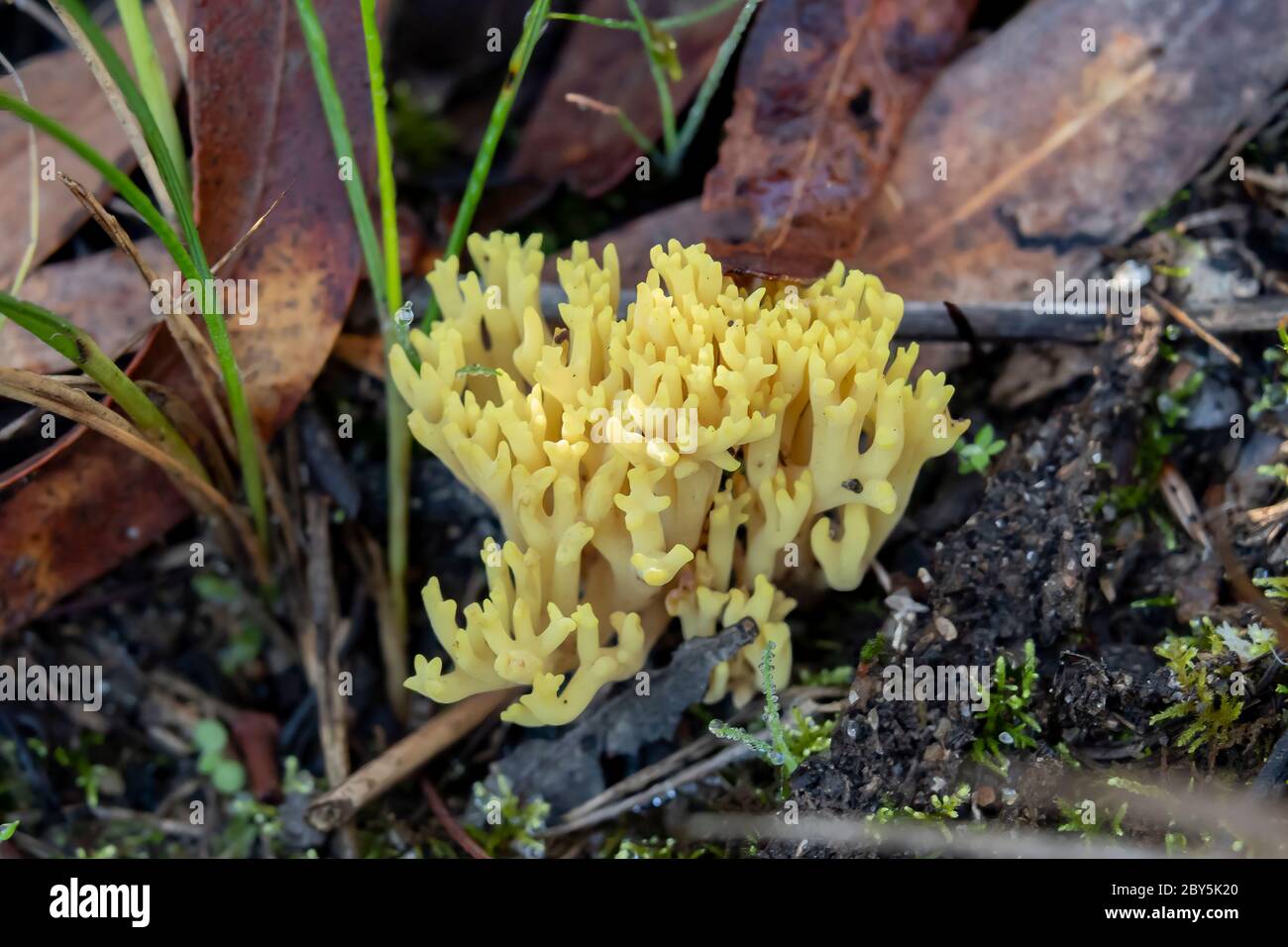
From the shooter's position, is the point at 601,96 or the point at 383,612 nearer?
the point at 383,612

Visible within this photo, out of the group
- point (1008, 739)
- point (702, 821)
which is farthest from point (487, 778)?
point (1008, 739)

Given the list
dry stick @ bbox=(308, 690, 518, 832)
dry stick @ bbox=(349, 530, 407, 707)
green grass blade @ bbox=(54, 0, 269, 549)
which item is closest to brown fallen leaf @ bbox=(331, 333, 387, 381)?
green grass blade @ bbox=(54, 0, 269, 549)

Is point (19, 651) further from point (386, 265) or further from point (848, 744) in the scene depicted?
point (848, 744)

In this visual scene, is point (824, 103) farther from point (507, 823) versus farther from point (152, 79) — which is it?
point (507, 823)

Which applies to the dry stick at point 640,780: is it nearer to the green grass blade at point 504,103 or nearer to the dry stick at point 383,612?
the dry stick at point 383,612

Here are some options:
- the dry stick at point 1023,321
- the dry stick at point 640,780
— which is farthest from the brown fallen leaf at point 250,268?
the dry stick at point 640,780

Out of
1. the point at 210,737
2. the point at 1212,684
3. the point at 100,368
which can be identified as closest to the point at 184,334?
the point at 100,368
